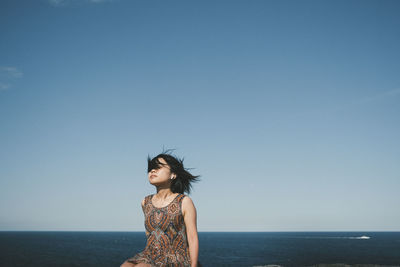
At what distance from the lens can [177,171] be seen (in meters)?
3.70

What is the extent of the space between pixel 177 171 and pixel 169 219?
560 mm

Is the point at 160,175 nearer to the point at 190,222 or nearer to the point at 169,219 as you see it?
the point at 169,219

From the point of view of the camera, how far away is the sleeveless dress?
3236 mm

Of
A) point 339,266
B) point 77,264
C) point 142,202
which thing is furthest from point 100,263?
point 142,202

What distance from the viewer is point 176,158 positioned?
3748 mm

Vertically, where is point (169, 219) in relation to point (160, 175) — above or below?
below

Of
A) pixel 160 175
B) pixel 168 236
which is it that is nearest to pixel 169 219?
pixel 168 236

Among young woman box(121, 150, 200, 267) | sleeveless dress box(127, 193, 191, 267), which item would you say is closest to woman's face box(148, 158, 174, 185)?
young woman box(121, 150, 200, 267)

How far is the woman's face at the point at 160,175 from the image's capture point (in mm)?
3600

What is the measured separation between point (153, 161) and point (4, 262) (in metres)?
80.1

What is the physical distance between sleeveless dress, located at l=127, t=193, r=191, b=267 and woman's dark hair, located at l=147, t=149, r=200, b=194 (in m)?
0.25

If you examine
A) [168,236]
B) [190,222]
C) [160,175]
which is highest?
[160,175]

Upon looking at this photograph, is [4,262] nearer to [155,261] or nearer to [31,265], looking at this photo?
[31,265]

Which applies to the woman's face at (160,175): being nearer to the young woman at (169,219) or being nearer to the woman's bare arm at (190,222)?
the young woman at (169,219)
